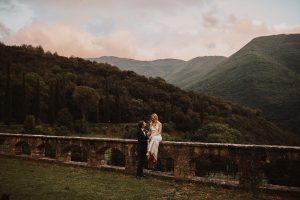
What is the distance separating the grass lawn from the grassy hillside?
94.2 metres

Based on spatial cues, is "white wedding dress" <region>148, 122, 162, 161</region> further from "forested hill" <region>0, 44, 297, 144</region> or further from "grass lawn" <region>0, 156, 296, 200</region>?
"forested hill" <region>0, 44, 297, 144</region>

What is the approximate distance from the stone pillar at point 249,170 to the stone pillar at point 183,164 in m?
1.87

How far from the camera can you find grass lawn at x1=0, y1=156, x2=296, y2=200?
9.33 metres

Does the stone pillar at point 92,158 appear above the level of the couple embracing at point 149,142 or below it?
below

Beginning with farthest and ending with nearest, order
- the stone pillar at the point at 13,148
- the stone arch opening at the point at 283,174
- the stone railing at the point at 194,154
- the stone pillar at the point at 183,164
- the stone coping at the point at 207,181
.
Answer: the stone arch opening at the point at 283,174 < the stone pillar at the point at 13,148 < the stone pillar at the point at 183,164 < the stone railing at the point at 194,154 < the stone coping at the point at 207,181

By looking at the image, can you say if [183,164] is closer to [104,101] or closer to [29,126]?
[29,126]

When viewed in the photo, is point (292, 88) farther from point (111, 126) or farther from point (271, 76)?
point (111, 126)

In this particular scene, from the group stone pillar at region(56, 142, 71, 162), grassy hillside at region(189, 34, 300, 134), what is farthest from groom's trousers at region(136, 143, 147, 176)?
grassy hillside at region(189, 34, 300, 134)

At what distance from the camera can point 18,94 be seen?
6000 cm

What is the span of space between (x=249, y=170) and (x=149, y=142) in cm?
374

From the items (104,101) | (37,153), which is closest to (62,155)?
(37,153)

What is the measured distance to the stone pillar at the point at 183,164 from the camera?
12070 millimetres

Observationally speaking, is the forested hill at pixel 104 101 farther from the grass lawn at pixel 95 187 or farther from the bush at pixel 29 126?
the grass lawn at pixel 95 187

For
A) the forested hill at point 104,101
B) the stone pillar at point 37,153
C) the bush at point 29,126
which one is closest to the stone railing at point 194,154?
the stone pillar at point 37,153
